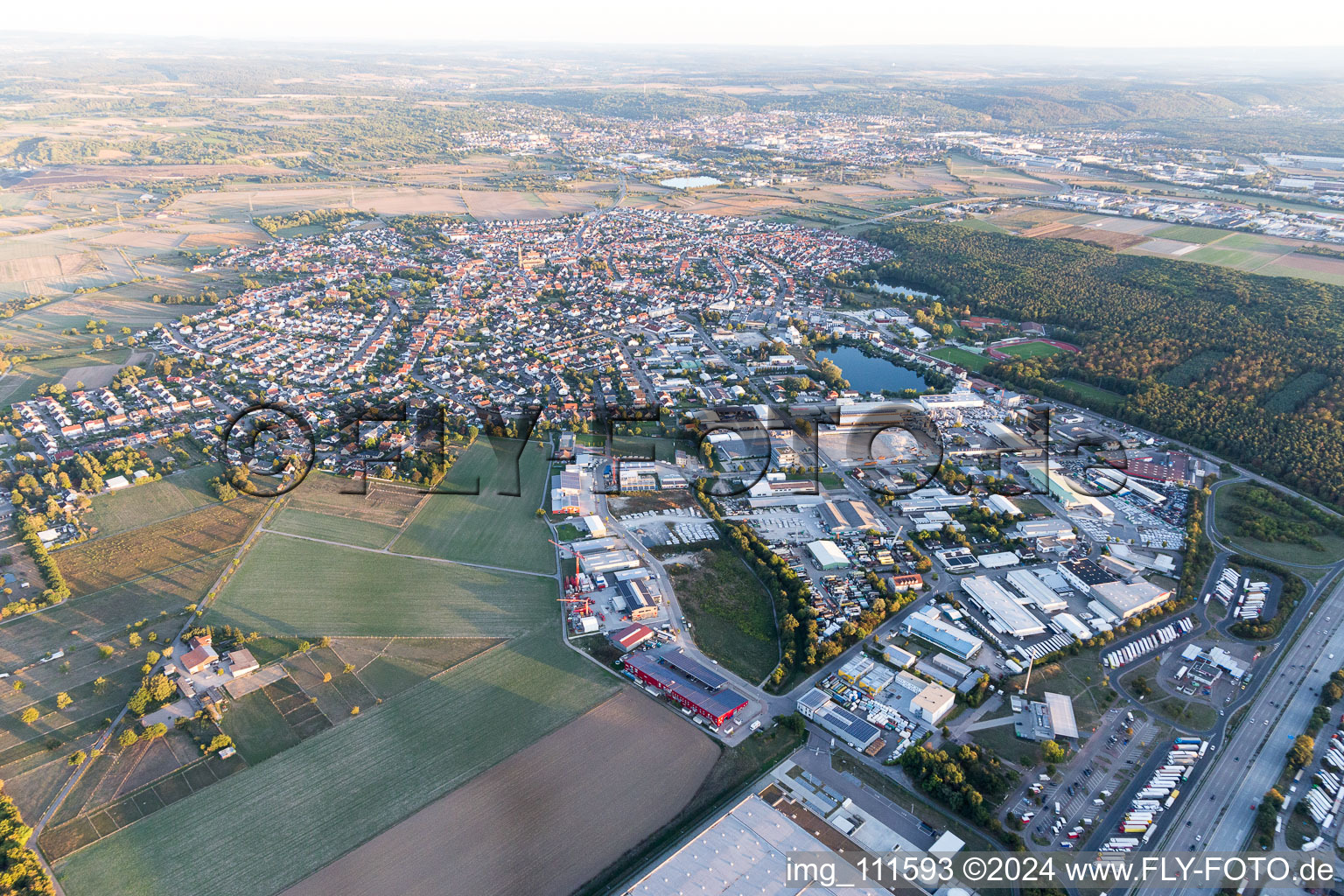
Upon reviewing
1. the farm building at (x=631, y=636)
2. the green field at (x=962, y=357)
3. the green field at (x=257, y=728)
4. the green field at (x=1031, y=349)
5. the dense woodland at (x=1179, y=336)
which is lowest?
the green field at (x=257, y=728)

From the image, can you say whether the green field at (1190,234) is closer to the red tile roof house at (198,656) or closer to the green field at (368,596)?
the green field at (368,596)

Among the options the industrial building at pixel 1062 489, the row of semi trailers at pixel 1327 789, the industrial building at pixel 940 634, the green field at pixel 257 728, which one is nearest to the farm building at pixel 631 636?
the industrial building at pixel 940 634

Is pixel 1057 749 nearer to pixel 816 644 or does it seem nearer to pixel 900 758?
pixel 900 758

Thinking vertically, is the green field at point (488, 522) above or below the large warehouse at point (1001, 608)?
above

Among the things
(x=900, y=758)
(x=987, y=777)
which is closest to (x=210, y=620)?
(x=900, y=758)

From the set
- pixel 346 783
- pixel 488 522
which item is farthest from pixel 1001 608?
pixel 346 783

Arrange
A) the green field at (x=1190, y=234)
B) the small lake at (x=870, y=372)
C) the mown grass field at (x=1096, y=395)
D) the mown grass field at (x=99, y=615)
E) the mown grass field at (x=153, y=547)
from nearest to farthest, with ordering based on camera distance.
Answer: the mown grass field at (x=99, y=615)
the mown grass field at (x=153, y=547)
the mown grass field at (x=1096, y=395)
the small lake at (x=870, y=372)
the green field at (x=1190, y=234)

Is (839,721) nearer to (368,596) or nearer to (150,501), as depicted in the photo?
(368,596)
